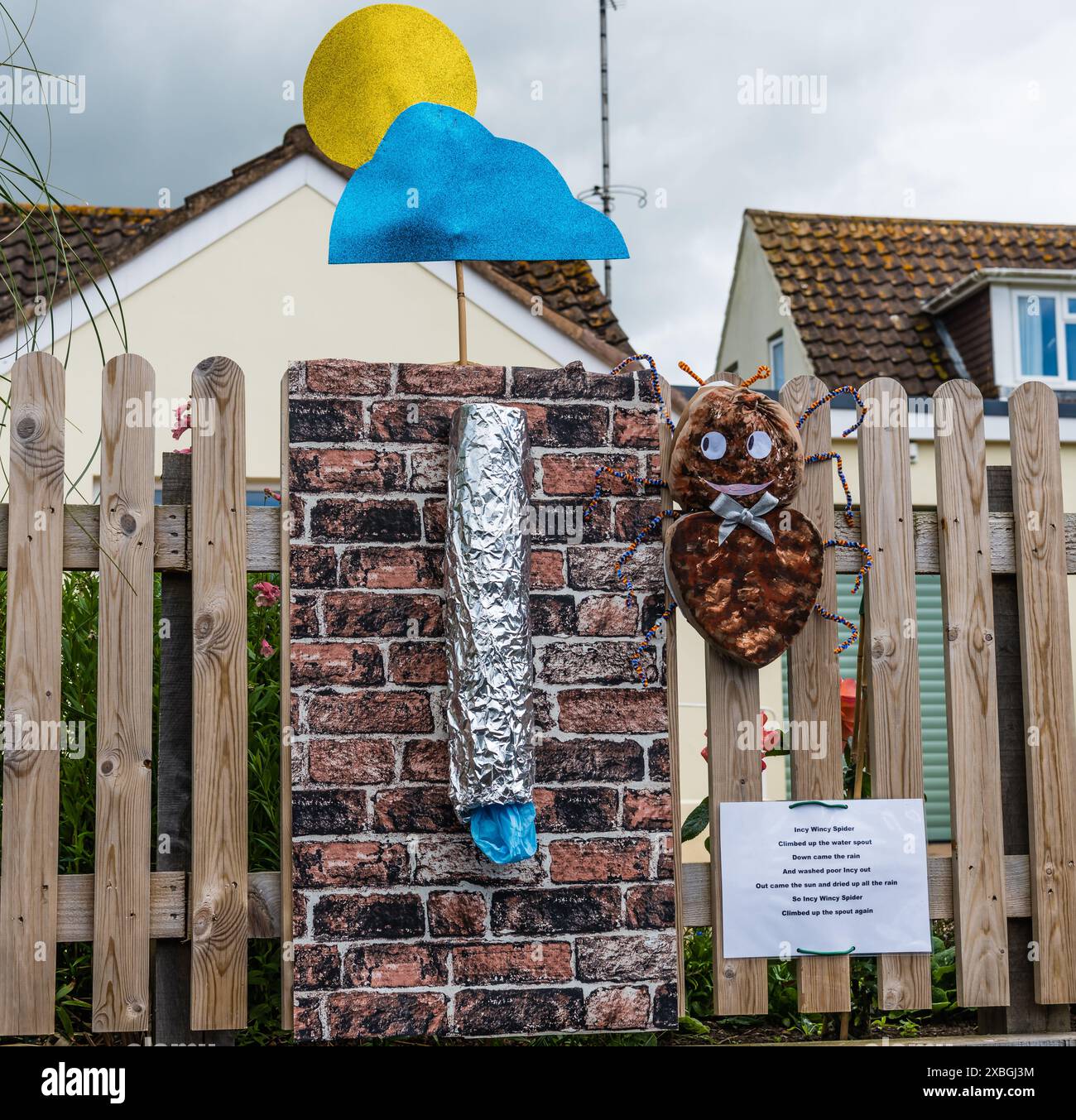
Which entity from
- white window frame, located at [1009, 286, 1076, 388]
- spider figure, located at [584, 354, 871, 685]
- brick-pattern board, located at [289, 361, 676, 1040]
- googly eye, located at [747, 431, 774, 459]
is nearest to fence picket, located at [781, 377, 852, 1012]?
spider figure, located at [584, 354, 871, 685]

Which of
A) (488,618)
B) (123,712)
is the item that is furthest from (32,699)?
(488,618)

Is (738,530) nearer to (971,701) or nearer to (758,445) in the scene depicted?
(758,445)

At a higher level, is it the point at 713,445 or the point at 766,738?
the point at 713,445

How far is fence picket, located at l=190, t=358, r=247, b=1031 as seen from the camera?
7.89 feet

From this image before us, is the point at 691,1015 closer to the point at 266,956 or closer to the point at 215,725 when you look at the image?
the point at 266,956

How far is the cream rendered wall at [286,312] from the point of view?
6746 millimetres

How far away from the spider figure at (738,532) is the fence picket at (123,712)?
949 millimetres

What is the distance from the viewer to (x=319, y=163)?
6961 millimetres

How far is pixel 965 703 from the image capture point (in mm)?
2691

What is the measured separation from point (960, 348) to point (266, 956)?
9.01 m

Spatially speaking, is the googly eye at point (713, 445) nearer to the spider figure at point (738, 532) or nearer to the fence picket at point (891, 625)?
the spider figure at point (738, 532)

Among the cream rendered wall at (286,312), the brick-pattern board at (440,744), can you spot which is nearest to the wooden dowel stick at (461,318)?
the brick-pattern board at (440,744)

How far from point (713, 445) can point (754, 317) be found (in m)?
10.2
